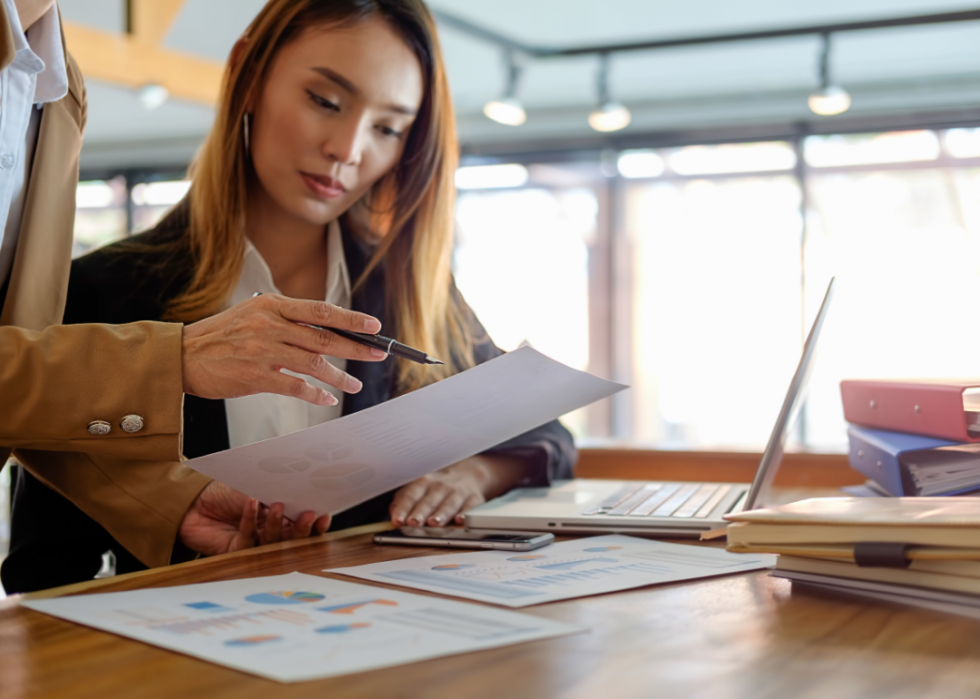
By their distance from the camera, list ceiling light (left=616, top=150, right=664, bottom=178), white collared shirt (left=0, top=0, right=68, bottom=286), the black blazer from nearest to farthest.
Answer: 1. white collared shirt (left=0, top=0, right=68, bottom=286)
2. the black blazer
3. ceiling light (left=616, top=150, right=664, bottom=178)

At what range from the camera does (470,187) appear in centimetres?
771

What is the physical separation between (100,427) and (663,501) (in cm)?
69

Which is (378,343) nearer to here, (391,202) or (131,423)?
(131,423)

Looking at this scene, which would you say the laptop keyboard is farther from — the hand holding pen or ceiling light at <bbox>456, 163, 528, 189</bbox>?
ceiling light at <bbox>456, 163, 528, 189</bbox>

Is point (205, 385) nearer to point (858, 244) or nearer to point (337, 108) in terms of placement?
point (337, 108)

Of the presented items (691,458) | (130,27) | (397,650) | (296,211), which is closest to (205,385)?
(397,650)

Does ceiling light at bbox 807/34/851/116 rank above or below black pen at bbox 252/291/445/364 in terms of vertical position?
above

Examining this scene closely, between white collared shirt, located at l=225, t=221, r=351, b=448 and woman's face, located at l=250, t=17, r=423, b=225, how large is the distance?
0.12m

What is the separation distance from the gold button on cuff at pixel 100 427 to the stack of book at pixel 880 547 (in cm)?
58

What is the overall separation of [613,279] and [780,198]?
56.4 inches

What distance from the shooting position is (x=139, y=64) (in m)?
5.10

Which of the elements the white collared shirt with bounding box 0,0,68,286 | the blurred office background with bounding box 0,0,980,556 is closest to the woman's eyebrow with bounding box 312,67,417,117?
the white collared shirt with bounding box 0,0,68,286

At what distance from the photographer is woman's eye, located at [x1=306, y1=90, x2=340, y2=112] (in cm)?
137

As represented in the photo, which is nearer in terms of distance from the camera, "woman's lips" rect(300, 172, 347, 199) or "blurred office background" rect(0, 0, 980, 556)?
"woman's lips" rect(300, 172, 347, 199)
